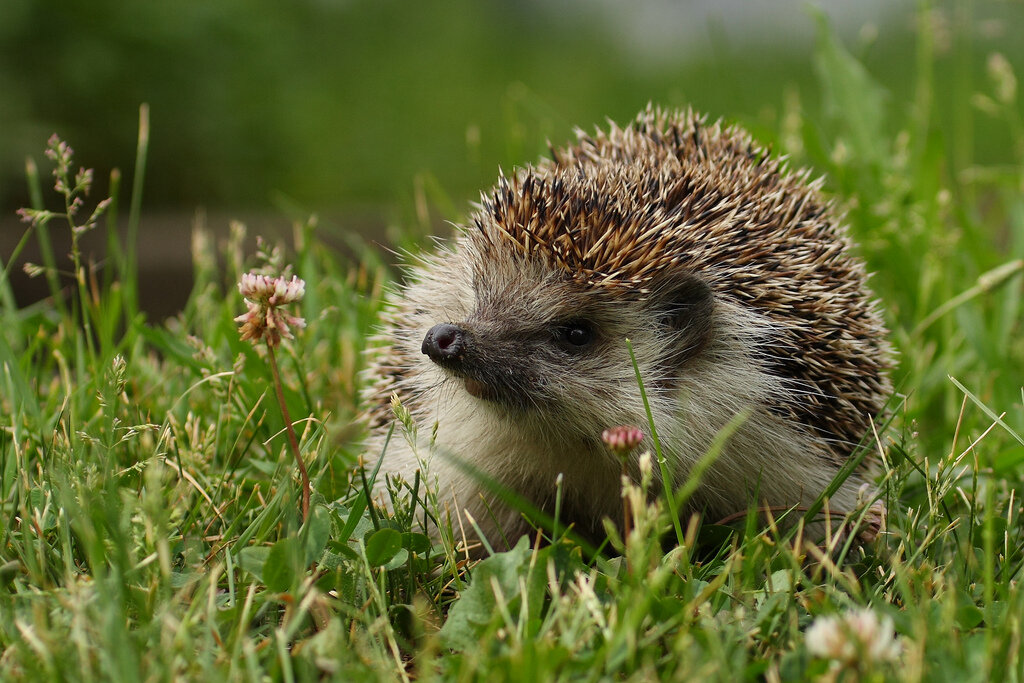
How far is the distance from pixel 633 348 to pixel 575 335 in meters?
0.16

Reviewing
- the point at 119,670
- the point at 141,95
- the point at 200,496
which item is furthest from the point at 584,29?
the point at 119,670

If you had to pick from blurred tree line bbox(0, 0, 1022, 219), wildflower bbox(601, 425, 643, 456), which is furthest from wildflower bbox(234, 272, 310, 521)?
blurred tree line bbox(0, 0, 1022, 219)

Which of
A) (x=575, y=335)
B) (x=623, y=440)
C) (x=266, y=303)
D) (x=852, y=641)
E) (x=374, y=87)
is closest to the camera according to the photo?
(x=852, y=641)

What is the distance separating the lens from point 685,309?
270 centimetres

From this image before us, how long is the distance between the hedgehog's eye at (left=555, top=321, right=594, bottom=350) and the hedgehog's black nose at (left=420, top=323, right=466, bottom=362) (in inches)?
11.2

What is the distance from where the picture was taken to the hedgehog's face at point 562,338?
256 centimetres

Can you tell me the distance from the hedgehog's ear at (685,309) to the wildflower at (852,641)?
3.83ft

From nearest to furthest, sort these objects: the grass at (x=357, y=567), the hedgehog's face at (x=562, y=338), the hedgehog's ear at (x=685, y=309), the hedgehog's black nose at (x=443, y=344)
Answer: the grass at (x=357, y=567) → the hedgehog's black nose at (x=443, y=344) → the hedgehog's face at (x=562, y=338) → the hedgehog's ear at (x=685, y=309)

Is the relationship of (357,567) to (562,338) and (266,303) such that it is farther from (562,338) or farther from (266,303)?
(562,338)

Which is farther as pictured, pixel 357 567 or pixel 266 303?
pixel 266 303

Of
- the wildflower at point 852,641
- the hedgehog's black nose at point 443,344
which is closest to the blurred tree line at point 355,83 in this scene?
the hedgehog's black nose at point 443,344

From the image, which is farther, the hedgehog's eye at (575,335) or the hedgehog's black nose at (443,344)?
the hedgehog's eye at (575,335)

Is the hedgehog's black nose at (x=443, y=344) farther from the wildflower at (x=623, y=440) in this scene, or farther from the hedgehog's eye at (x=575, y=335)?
the wildflower at (x=623, y=440)

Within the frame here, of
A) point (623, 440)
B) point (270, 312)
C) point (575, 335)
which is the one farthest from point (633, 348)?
point (270, 312)
